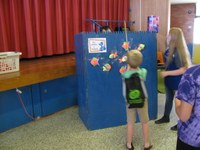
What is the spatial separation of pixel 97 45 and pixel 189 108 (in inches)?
55.2

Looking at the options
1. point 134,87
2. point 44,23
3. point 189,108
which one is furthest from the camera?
point 44,23

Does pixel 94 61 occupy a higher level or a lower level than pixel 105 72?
higher

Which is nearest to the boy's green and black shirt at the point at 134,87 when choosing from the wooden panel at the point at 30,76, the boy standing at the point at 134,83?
the boy standing at the point at 134,83

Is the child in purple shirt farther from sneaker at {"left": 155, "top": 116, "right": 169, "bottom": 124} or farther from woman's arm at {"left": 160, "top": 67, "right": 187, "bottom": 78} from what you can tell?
sneaker at {"left": 155, "top": 116, "right": 169, "bottom": 124}

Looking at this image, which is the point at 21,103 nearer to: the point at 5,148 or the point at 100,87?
the point at 5,148

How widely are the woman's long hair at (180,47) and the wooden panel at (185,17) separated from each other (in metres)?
6.22

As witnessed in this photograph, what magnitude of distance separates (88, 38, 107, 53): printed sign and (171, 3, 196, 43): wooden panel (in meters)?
6.55

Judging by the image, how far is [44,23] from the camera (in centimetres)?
362

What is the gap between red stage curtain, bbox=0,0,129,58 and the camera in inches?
123

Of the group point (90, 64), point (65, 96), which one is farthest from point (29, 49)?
point (90, 64)

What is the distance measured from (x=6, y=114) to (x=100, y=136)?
114 cm

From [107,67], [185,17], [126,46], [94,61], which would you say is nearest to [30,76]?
[94,61]

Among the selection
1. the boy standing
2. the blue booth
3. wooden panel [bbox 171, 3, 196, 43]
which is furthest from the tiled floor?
wooden panel [bbox 171, 3, 196, 43]

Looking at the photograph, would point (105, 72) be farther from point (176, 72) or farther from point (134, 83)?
point (176, 72)
